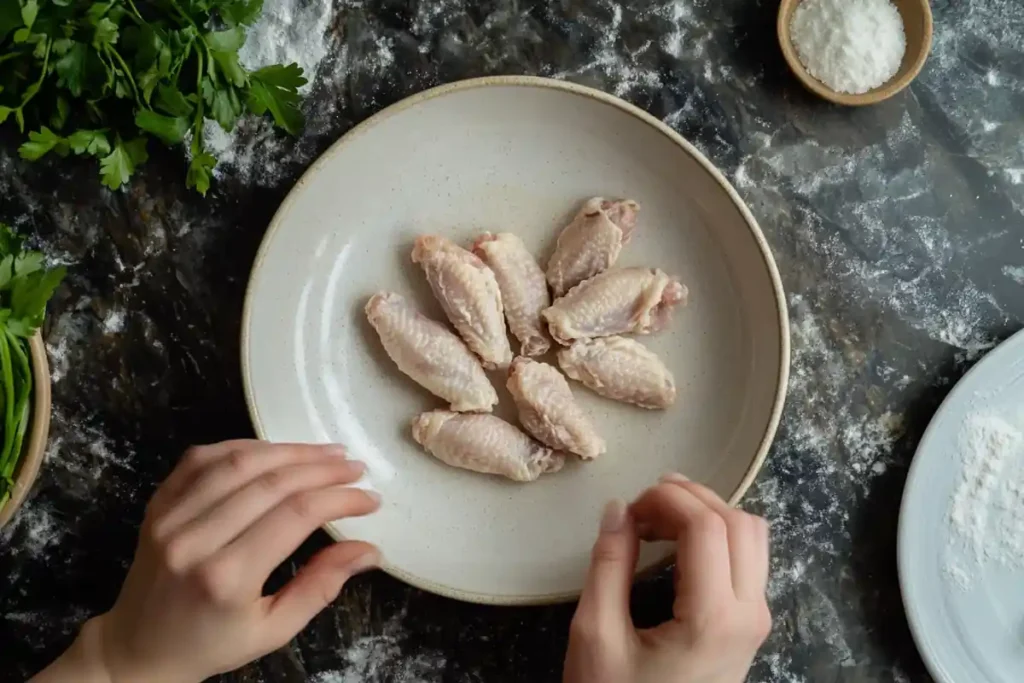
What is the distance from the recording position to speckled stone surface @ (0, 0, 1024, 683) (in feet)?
3.80

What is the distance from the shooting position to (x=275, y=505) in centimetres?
96

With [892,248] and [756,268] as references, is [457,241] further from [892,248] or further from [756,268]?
[892,248]

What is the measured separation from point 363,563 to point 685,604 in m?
0.35

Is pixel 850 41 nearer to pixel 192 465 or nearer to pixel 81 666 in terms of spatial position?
pixel 192 465

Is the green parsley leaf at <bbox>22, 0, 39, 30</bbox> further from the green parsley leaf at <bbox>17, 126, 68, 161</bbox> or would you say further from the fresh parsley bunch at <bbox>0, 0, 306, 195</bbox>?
the green parsley leaf at <bbox>17, 126, 68, 161</bbox>

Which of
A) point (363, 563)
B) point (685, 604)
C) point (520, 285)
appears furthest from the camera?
point (520, 285)

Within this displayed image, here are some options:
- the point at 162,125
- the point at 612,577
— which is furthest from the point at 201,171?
the point at 612,577

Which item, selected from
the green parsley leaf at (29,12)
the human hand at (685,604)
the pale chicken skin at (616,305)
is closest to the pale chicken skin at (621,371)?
the pale chicken skin at (616,305)

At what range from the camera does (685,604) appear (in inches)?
36.2

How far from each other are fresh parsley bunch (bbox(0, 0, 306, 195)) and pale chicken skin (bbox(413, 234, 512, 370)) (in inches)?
9.1

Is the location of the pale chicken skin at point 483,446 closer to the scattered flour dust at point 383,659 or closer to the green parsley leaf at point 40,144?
the scattered flour dust at point 383,659

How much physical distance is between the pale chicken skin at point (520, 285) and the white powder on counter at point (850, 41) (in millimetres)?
416

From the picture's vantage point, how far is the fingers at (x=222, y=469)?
3.18 feet

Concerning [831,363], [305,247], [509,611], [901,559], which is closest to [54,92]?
[305,247]
